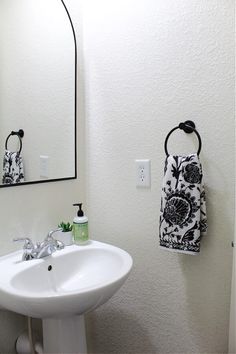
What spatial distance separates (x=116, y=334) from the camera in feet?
4.25

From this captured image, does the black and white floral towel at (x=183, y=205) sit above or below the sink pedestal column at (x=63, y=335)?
above

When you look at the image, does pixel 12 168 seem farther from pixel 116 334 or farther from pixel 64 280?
pixel 116 334

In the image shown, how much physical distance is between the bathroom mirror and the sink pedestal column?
0.54 meters

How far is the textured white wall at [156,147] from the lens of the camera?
3.29ft

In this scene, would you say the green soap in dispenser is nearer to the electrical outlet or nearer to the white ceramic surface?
the white ceramic surface

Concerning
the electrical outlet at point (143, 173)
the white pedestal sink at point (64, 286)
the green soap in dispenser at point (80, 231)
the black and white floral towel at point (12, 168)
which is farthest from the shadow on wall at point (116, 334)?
the black and white floral towel at point (12, 168)

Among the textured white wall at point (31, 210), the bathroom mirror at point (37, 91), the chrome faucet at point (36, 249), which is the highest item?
the bathroom mirror at point (37, 91)

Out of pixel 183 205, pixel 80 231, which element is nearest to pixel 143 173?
pixel 183 205

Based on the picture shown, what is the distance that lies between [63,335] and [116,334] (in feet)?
1.55

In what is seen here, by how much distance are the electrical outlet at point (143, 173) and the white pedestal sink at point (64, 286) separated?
31 cm

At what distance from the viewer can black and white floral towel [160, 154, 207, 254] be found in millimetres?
965

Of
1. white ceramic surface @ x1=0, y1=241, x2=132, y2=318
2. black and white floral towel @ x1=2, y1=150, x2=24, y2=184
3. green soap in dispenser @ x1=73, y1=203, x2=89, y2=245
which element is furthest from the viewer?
green soap in dispenser @ x1=73, y1=203, x2=89, y2=245

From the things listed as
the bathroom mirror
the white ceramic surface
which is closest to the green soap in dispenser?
the white ceramic surface

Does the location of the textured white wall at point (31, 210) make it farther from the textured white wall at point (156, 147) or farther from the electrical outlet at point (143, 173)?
the electrical outlet at point (143, 173)
